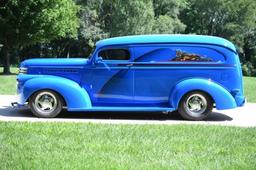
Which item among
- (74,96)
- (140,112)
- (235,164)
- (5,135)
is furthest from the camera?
(140,112)

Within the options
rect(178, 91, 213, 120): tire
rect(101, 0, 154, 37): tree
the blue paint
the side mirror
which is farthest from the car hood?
rect(101, 0, 154, 37): tree

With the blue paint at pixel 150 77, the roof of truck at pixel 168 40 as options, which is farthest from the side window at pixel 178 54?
the roof of truck at pixel 168 40

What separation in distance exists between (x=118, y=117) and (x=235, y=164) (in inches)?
191

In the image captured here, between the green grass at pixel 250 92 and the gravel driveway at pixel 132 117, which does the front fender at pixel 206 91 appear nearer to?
the gravel driveway at pixel 132 117

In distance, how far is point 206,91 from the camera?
36.0ft

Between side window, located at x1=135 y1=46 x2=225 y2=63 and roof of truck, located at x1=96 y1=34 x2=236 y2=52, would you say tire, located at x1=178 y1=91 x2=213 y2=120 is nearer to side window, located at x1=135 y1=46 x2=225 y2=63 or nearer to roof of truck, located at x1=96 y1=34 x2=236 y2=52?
side window, located at x1=135 y1=46 x2=225 y2=63

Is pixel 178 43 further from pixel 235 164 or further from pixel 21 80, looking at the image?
pixel 235 164

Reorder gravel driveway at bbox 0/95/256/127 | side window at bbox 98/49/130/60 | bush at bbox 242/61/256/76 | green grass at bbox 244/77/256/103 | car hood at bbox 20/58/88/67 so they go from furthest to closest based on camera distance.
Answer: bush at bbox 242/61/256/76
green grass at bbox 244/77/256/103
car hood at bbox 20/58/88/67
side window at bbox 98/49/130/60
gravel driveway at bbox 0/95/256/127

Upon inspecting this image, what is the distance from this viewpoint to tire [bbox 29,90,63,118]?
36.1 ft

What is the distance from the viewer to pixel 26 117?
11.0 metres

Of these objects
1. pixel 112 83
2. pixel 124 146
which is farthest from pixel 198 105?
pixel 124 146

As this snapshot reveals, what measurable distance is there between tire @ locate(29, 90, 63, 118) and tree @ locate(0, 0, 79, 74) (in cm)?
2166

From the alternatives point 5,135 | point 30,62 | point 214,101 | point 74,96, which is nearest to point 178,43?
point 214,101

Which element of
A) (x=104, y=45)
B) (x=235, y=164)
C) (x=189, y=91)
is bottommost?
(x=235, y=164)
